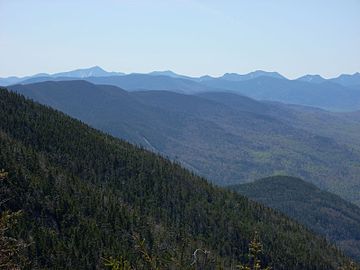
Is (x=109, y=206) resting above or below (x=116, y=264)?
below

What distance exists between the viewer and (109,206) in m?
104

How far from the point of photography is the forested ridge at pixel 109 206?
266ft

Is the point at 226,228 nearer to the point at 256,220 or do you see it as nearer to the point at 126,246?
the point at 256,220

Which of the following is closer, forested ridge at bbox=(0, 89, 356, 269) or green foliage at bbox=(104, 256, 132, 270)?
green foliage at bbox=(104, 256, 132, 270)

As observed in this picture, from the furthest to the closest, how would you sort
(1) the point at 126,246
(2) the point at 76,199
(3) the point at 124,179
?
1. (3) the point at 124,179
2. (2) the point at 76,199
3. (1) the point at 126,246

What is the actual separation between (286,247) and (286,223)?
26.8 metres

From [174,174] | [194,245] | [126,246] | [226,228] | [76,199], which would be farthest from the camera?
[174,174]

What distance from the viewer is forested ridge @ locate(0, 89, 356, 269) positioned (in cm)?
8112

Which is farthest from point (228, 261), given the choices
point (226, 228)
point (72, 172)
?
point (72, 172)

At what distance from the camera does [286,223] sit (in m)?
156

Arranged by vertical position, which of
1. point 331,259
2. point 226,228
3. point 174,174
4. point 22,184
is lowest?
point 331,259

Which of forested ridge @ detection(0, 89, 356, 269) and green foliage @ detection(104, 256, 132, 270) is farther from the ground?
green foliage @ detection(104, 256, 132, 270)

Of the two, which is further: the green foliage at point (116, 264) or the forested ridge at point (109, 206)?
the forested ridge at point (109, 206)

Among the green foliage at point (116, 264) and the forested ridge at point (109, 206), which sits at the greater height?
the green foliage at point (116, 264)
